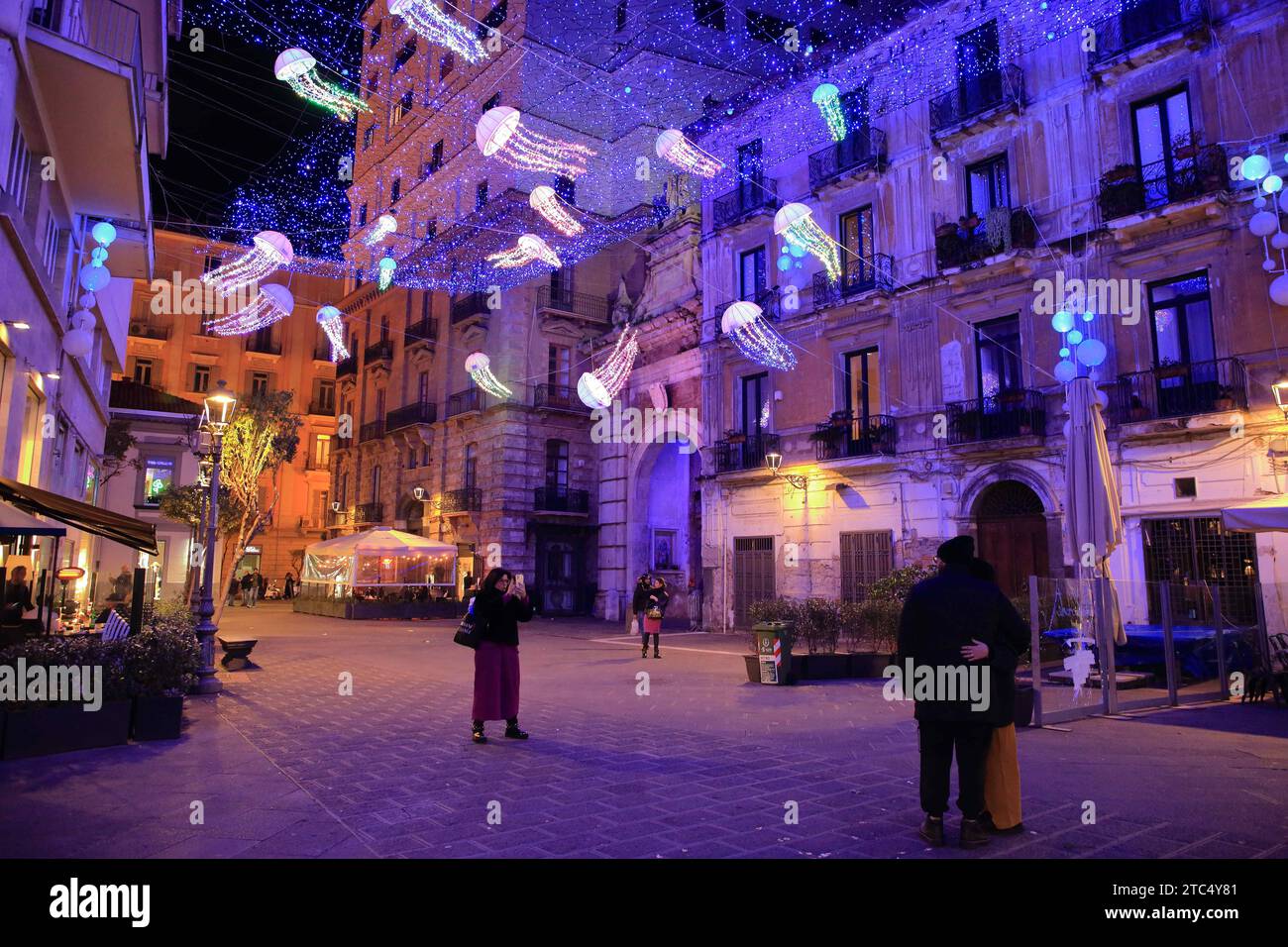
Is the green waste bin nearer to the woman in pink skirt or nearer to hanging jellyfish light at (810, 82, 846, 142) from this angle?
the woman in pink skirt

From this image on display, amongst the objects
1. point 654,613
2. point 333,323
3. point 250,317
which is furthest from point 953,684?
point 250,317

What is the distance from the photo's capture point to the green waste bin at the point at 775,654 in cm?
1130

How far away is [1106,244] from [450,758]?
15.4m

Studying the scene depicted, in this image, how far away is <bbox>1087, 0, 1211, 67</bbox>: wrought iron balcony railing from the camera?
14586mm

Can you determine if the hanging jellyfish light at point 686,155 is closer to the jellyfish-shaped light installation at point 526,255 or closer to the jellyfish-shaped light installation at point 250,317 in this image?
the jellyfish-shaped light installation at point 526,255

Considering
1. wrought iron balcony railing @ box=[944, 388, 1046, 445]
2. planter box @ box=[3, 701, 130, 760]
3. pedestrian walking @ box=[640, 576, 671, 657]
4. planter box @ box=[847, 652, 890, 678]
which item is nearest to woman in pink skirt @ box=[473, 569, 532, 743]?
planter box @ box=[3, 701, 130, 760]

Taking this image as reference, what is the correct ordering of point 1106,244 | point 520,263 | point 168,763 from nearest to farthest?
1. point 168,763
2. point 1106,244
3. point 520,263

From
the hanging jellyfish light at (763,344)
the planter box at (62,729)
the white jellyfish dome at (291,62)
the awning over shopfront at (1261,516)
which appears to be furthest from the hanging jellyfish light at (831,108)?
the planter box at (62,729)

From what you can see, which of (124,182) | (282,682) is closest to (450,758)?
(282,682)

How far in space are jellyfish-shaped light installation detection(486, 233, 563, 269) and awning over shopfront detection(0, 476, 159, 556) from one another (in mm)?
17413

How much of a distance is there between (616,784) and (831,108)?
18.7 metres

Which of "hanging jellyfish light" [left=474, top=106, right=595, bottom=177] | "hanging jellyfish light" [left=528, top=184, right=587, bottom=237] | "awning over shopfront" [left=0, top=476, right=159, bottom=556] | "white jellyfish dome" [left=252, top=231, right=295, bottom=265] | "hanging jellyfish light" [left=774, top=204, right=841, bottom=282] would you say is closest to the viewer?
"awning over shopfront" [left=0, top=476, right=159, bottom=556]

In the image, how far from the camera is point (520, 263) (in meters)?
28.9
